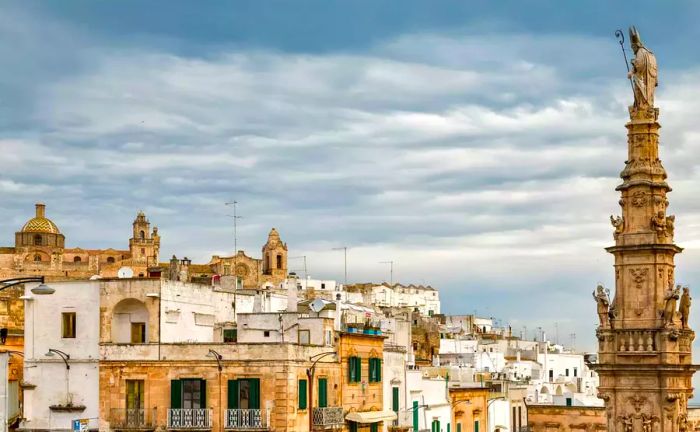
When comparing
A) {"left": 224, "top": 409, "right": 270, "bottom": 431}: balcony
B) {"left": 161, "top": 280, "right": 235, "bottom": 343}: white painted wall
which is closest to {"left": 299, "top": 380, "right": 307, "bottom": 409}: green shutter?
{"left": 224, "top": 409, "right": 270, "bottom": 431}: balcony

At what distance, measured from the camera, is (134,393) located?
44.9 m

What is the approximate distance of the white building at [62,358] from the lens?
45219mm

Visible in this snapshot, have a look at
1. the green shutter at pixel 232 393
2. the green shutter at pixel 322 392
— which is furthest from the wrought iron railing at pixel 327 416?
the green shutter at pixel 232 393

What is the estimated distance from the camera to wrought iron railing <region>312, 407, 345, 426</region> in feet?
150

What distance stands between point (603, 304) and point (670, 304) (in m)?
1.75

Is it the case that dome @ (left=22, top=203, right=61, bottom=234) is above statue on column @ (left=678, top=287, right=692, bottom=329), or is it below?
above

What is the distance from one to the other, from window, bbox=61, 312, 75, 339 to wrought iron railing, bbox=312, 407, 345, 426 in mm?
8897

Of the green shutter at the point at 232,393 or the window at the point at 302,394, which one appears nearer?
the green shutter at the point at 232,393

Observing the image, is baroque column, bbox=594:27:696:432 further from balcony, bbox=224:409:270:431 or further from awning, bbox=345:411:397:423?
awning, bbox=345:411:397:423

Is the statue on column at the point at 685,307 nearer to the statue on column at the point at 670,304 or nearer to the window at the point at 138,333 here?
the statue on column at the point at 670,304

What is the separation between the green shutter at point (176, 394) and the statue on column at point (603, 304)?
16.2 m

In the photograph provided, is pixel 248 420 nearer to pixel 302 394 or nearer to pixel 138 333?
pixel 302 394

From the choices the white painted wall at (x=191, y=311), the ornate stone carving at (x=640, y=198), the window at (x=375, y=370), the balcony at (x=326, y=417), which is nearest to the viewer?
the ornate stone carving at (x=640, y=198)

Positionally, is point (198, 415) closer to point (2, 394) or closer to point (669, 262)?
point (2, 394)
